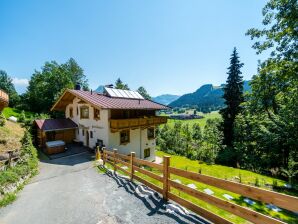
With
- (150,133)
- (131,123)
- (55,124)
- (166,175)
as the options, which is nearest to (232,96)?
(150,133)

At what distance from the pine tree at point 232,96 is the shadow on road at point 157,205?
27626 mm

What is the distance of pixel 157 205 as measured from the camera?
21.7ft

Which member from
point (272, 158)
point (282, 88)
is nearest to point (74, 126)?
point (282, 88)

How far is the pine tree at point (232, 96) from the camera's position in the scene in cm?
3250

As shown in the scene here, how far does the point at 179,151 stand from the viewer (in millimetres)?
41562

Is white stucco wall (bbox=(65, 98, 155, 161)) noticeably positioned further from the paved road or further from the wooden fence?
the wooden fence

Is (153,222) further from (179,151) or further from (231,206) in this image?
(179,151)

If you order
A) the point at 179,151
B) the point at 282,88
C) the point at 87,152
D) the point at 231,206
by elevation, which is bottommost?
the point at 179,151

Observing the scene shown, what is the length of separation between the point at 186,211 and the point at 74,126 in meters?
20.8

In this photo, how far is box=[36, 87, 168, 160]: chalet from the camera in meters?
19.8

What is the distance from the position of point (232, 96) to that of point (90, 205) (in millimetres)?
30768

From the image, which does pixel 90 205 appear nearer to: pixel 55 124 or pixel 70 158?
pixel 70 158

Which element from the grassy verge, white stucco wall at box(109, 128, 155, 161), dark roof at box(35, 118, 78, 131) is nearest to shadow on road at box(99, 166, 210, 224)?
the grassy verge

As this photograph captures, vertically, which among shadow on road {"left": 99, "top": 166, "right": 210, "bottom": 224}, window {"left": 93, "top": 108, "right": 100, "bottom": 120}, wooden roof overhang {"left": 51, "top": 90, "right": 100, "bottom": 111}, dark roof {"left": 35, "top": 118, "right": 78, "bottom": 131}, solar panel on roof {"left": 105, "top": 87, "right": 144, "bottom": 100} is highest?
solar panel on roof {"left": 105, "top": 87, "right": 144, "bottom": 100}
